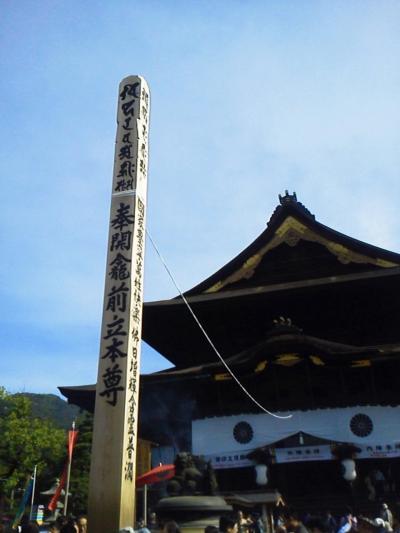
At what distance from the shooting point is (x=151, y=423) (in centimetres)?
1727

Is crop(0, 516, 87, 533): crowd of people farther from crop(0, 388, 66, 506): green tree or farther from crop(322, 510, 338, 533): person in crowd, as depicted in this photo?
crop(0, 388, 66, 506): green tree

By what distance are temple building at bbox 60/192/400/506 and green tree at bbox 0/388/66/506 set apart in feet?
70.8

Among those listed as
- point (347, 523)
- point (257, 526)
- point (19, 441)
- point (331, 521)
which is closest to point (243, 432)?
point (257, 526)

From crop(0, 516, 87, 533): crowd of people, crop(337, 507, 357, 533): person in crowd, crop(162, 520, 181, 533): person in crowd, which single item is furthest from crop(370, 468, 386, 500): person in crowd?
crop(162, 520, 181, 533): person in crowd

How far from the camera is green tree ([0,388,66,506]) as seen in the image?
3522 centimetres

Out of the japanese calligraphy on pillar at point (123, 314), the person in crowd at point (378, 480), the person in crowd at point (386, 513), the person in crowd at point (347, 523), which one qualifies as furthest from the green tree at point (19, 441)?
the japanese calligraphy on pillar at point (123, 314)

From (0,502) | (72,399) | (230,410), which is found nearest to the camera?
(0,502)

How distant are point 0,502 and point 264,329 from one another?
1142cm

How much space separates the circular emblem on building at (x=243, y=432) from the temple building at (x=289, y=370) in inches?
1.3

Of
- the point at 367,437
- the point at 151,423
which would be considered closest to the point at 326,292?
the point at 367,437

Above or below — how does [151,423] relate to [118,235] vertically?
below

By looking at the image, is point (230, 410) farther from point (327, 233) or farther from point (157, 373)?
point (327, 233)

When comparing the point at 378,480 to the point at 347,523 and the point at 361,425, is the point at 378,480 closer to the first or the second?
the point at 361,425

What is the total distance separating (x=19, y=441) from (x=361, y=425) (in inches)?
1137
